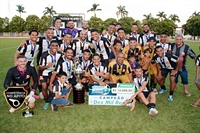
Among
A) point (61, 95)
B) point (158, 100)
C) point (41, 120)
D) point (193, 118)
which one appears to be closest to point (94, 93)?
point (61, 95)

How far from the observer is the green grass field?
3.51 m

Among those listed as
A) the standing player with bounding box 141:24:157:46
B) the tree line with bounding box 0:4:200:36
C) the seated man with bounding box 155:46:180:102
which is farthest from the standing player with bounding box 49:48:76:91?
the tree line with bounding box 0:4:200:36

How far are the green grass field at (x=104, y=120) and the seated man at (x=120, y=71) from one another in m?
0.76

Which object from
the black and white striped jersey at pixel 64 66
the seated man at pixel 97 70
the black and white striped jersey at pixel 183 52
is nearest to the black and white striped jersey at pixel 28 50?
the black and white striped jersey at pixel 64 66

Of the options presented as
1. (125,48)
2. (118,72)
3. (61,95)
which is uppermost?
(125,48)

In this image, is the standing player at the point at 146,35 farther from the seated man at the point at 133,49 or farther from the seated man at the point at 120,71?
the seated man at the point at 120,71

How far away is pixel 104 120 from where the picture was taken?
3896 mm

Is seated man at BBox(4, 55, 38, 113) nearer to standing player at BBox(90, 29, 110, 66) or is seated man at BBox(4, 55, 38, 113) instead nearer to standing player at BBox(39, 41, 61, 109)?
standing player at BBox(39, 41, 61, 109)

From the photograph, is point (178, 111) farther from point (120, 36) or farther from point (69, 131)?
point (120, 36)

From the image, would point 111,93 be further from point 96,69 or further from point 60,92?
point 60,92

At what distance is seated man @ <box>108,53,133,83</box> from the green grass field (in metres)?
0.76

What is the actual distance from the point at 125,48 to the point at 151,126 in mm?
2870

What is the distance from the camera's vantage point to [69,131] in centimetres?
344

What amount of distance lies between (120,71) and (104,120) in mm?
1647
